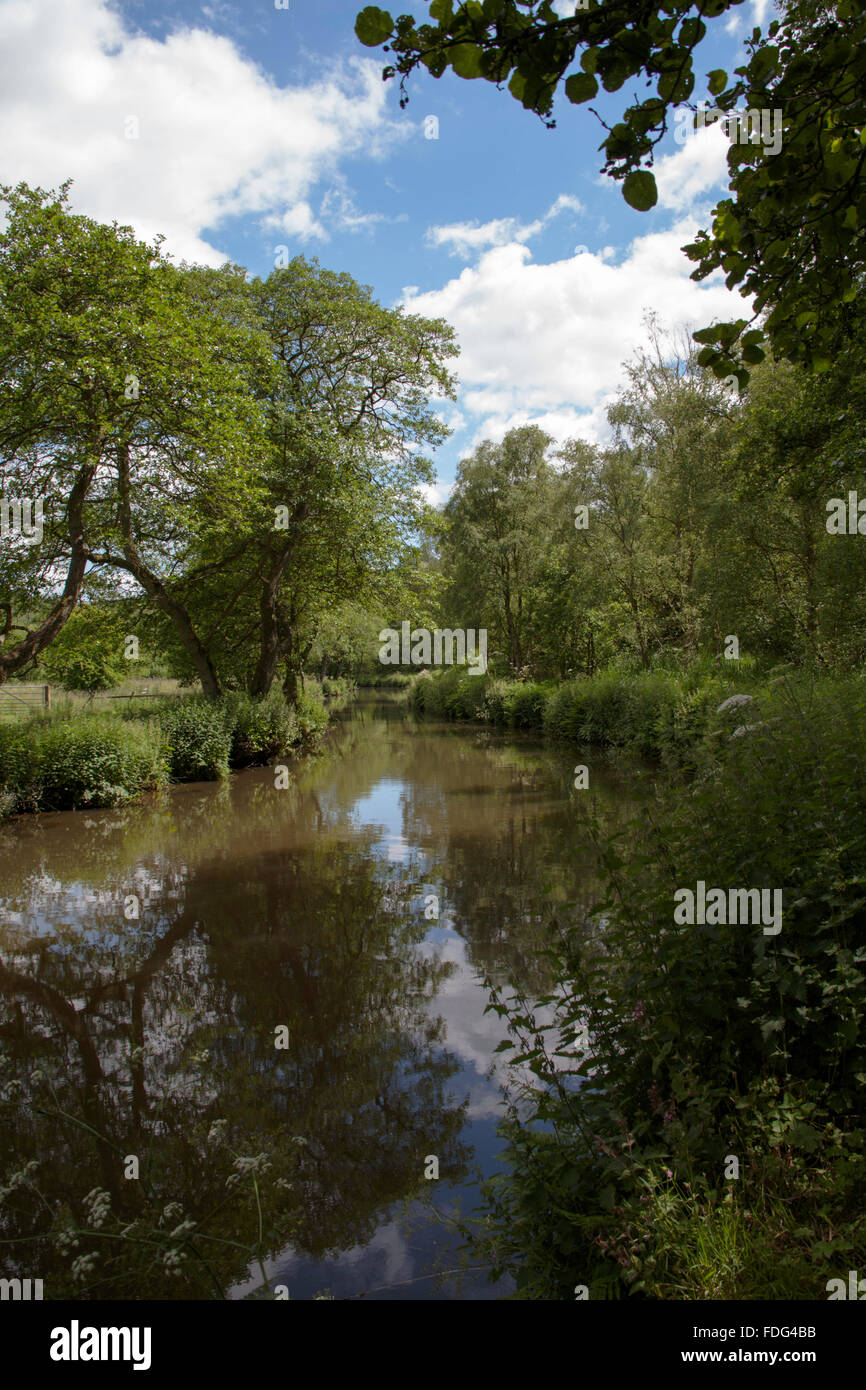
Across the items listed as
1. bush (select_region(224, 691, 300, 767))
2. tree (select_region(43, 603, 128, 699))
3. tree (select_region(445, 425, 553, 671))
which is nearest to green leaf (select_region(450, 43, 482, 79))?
bush (select_region(224, 691, 300, 767))

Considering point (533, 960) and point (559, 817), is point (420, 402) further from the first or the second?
point (533, 960)

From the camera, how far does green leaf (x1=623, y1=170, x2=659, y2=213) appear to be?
253cm

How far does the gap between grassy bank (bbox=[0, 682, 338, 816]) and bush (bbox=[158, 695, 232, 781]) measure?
1.0 inches

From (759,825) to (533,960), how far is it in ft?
9.88

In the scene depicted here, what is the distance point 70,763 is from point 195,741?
3.86 meters

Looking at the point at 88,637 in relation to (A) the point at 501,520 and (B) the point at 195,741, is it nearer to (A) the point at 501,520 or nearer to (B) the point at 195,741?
(B) the point at 195,741

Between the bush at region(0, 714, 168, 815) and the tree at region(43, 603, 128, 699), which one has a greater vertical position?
the tree at region(43, 603, 128, 699)

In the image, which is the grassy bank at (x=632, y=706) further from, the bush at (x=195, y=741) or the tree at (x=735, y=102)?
the bush at (x=195, y=741)

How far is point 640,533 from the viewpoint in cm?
2373

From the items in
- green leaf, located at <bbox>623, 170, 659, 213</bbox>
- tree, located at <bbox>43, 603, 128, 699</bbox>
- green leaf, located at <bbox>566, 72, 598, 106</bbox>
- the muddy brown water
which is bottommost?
the muddy brown water

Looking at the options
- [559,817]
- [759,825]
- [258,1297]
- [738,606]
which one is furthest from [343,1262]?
[738,606]

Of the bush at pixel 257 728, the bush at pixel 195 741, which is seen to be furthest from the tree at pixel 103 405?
the bush at pixel 257 728

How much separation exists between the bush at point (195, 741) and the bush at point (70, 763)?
1749 millimetres

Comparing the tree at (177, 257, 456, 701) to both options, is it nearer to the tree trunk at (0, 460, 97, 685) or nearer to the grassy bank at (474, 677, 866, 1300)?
the tree trunk at (0, 460, 97, 685)
